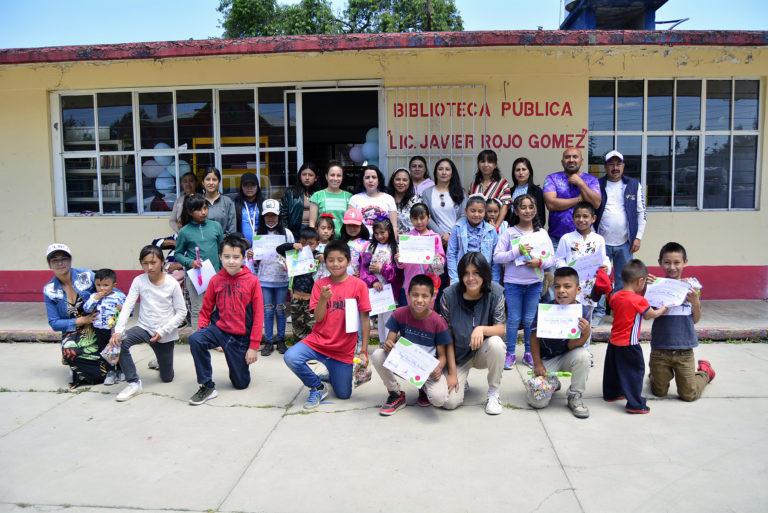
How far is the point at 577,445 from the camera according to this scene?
3.59 m

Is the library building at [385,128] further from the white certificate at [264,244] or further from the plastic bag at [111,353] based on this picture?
the plastic bag at [111,353]

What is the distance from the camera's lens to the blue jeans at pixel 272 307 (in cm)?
561

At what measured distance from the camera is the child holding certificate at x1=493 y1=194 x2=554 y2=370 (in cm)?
494

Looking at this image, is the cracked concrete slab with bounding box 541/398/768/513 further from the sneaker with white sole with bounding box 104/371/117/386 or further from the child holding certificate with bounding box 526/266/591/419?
the sneaker with white sole with bounding box 104/371/117/386

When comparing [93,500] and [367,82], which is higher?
[367,82]

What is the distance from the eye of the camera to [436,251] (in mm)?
5176

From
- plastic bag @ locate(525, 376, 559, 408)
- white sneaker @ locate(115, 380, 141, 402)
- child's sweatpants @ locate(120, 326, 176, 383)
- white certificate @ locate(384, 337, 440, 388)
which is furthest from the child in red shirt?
white sneaker @ locate(115, 380, 141, 402)

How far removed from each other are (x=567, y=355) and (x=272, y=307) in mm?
2769

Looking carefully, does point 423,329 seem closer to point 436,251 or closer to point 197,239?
point 436,251

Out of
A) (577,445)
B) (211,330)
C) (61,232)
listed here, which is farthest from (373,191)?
(61,232)

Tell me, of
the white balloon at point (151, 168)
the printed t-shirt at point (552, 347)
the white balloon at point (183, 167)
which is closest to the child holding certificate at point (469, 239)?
the printed t-shirt at point (552, 347)

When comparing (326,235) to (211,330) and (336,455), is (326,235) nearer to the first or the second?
(211,330)

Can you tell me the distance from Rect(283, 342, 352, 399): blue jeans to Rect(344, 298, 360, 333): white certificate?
275mm

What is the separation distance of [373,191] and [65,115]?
4.53 m
